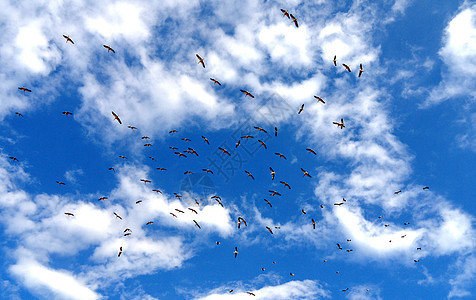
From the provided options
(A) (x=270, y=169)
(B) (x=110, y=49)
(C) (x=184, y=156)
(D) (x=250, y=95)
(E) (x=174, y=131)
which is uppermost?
(B) (x=110, y=49)

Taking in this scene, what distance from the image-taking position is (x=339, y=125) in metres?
42.3

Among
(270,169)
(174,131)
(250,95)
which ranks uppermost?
(250,95)

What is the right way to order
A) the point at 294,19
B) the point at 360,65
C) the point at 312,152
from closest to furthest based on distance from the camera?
the point at 294,19
the point at 360,65
the point at 312,152

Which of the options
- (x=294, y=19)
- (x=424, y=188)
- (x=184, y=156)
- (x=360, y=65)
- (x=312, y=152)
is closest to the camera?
(x=294, y=19)

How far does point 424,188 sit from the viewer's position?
2398 inches

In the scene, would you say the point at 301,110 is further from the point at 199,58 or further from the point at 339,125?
the point at 199,58

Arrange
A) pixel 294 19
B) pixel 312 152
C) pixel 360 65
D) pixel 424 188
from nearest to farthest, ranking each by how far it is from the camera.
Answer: pixel 294 19, pixel 360 65, pixel 312 152, pixel 424 188

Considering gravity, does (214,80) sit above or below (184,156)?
above

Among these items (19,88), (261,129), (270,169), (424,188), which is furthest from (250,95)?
(424,188)

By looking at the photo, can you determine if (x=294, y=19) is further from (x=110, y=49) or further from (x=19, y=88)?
(x=19, y=88)

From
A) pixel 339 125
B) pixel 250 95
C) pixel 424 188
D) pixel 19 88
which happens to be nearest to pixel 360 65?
pixel 339 125

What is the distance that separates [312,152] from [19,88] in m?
47.1

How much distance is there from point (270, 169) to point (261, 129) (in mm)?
6437

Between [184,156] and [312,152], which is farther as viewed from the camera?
[184,156]
